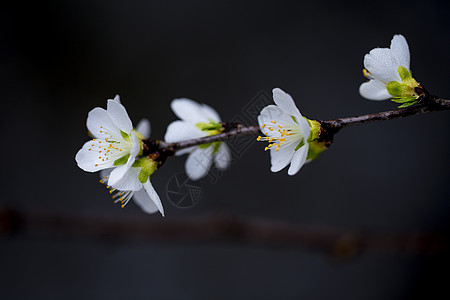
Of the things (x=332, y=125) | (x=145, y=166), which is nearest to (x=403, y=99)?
(x=332, y=125)

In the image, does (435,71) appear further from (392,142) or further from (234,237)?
(234,237)

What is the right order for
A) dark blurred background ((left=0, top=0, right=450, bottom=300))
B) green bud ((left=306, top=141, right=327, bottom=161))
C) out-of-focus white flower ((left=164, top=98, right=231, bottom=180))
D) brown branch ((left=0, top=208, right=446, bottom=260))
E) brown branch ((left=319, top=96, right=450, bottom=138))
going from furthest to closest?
dark blurred background ((left=0, top=0, right=450, bottom=300)) → brown branch ((left=0, top=208, right=446, bottom=260)) → out-of-focus white flower ((left=164, top=98, right=231, bottom=180)) → green bud ((left=306, top=141, right=327, bottom=161)) → brown branch ((left=319, top=96, right=450, bottom=138))

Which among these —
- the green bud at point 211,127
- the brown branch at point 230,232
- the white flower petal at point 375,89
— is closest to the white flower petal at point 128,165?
the green bud at point 211,127

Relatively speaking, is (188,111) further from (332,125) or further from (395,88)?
(395,88)

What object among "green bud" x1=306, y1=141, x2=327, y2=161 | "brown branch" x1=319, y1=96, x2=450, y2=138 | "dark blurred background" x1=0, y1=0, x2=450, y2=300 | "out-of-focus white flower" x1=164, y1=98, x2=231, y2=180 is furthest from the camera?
"dark blurred background" x1=0, y1=0, x2=450, y2=300

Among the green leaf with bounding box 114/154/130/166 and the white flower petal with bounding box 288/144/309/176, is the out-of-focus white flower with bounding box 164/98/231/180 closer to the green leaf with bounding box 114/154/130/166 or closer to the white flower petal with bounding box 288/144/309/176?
the green leaf with bounding box 114/154/130/166

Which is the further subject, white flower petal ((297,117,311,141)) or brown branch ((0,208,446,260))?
brown branch ((0,208,446,260))

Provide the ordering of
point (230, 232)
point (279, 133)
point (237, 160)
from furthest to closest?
point (237, 160) → point (230, 232) → point (279, 133)

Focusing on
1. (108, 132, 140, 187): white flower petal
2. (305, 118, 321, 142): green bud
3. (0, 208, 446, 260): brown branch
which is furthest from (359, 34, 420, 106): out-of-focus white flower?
(0, 208, 446, 260): brown branch
